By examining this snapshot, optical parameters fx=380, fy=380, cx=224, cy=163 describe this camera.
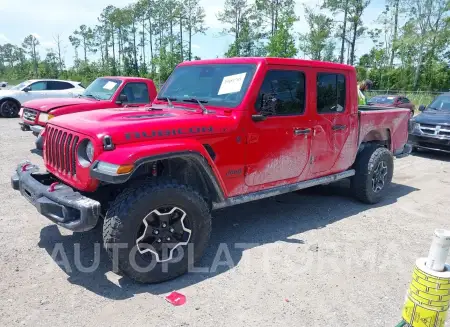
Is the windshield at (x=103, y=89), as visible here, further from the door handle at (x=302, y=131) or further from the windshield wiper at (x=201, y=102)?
the door handle at (x=302, y=131)

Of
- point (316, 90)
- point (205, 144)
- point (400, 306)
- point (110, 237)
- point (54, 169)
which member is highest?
point (316, 90)

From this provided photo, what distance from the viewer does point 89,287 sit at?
10.5ft

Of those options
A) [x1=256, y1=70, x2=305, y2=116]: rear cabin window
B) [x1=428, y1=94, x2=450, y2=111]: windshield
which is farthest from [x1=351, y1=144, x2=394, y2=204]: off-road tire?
[x1=428, y1=94, x2=450, y2=111]: windshield

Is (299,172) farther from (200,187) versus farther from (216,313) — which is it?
(216,313)

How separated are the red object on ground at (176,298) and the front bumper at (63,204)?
33.0 inches

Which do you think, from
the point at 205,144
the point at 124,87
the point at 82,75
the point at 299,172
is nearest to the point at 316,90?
the point at 299,172

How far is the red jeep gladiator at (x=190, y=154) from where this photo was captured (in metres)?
3.03

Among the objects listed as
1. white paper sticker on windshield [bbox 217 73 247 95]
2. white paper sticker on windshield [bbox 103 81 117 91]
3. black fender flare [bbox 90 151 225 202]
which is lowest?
black fender flare [bbox 90 151 225 202]

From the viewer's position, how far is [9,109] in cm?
1493

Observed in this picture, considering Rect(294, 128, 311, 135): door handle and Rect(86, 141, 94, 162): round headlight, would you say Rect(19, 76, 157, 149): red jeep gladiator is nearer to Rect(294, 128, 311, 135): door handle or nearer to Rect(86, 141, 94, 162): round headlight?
Rect(294, 128, 311, 135): door handle

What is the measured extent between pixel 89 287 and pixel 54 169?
1.16 metres

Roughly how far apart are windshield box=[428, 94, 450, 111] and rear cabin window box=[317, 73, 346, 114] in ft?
21.3

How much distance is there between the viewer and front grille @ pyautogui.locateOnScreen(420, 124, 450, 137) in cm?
887

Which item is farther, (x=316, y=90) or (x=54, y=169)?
(x=316, y=90)
